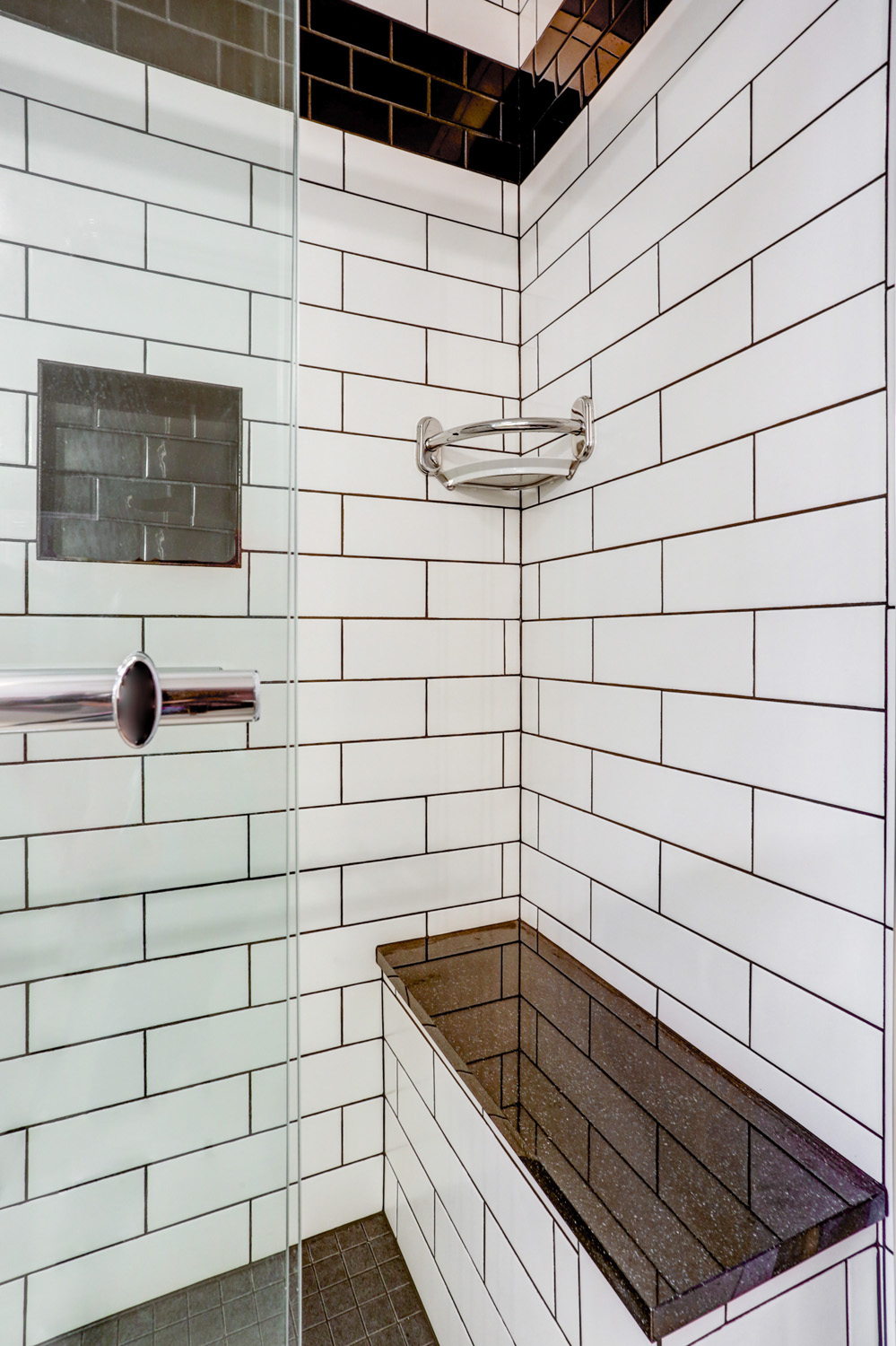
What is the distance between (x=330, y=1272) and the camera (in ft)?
3.64

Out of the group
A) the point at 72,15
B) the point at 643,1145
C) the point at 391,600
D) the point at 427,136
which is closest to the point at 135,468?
the point at 72,15

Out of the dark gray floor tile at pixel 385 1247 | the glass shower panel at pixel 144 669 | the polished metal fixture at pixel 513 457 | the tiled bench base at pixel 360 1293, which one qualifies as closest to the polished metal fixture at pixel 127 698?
the glass shower panel at pixel 144 669

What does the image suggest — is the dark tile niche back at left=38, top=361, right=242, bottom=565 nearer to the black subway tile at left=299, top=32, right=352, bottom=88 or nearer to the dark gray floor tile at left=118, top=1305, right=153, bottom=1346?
the dark gray floor tile at left=118, top=1305, right=153, bottom=1346

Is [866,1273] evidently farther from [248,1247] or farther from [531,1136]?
[248,1247]

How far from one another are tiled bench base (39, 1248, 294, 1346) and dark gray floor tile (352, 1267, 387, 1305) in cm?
61

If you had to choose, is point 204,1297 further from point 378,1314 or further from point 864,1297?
point 378,1314

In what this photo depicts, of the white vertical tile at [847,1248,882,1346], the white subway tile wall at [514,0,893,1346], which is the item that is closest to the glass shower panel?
the white subway tile wall at [514,0,893,1346]

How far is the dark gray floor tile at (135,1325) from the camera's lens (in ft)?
1.57

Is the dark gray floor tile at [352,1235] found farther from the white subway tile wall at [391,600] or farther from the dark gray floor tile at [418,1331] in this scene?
the dark gray floor tile at [418,1331]

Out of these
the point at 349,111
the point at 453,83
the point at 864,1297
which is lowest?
the point at 864,1297

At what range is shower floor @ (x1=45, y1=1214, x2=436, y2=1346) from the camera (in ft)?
1.60

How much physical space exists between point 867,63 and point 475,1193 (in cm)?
138

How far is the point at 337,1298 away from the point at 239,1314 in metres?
0.72

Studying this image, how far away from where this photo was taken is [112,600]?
0.47 meters
